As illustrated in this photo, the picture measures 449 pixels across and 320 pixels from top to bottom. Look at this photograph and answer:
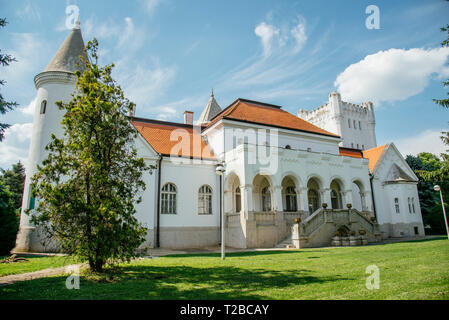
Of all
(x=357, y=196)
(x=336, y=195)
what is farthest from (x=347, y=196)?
(x=357, y=196)

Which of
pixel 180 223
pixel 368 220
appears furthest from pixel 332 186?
pixel 180 223

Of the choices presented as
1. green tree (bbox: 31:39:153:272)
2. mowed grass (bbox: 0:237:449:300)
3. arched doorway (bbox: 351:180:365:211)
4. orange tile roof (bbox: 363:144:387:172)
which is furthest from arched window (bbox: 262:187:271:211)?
green tree (bbox: 31:39:153:272)

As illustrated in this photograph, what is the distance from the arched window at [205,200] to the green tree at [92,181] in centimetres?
1354

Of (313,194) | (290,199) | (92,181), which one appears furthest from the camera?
(313,194)

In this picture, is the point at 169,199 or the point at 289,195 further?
the point at 289,195

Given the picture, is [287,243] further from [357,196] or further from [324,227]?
[357,196]

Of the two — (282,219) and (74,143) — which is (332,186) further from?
(74,143)

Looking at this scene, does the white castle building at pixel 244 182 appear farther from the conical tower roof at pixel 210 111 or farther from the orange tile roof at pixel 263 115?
the conical tower roof at pixel 210 111

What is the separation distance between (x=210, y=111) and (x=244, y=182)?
19.4m

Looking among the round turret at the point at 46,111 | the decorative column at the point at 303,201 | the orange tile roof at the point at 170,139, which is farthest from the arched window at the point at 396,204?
the round turret at the point at 46,111

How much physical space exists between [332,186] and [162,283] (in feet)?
79.3

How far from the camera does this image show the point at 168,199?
72.2ft

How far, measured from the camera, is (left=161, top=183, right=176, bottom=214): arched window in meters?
21.8

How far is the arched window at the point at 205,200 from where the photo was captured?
23.1 metres
